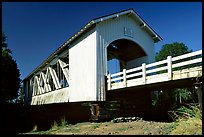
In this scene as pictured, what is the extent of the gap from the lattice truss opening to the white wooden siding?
5.55 ft

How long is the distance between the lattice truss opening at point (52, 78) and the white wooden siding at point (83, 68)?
5.55 feet

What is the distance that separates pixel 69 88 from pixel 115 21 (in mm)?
6064

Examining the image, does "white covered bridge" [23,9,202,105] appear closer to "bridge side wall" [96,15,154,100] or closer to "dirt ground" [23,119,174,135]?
"bridge side wall" [96,15,154,100]

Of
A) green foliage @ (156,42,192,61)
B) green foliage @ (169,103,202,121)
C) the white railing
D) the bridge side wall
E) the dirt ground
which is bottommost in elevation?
the dirt ground

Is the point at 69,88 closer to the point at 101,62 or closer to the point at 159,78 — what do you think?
the point at 101,62

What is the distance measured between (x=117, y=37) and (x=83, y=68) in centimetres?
306

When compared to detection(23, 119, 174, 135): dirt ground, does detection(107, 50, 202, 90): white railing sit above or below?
above

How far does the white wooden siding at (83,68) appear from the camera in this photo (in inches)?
558

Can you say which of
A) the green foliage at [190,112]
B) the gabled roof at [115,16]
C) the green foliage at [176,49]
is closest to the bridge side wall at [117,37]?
the gabled roof at [115,16]

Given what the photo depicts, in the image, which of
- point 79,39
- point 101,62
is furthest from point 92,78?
point 79,39

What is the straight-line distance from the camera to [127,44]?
18.4 meters

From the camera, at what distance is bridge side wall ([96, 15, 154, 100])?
45.9ft

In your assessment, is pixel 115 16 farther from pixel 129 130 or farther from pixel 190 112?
pixel 190 112

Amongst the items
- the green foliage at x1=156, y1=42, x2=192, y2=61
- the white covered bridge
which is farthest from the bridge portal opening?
the green foliage at x1=156, y1=42, x2=192, y2=61
